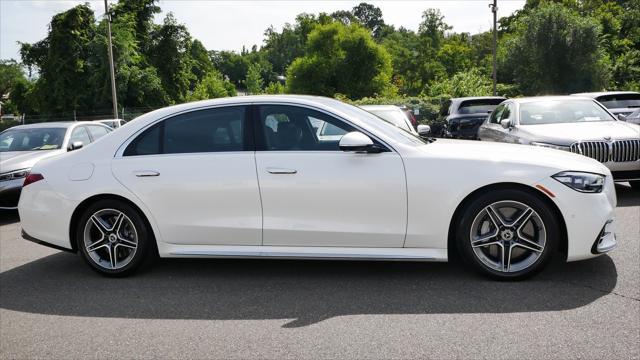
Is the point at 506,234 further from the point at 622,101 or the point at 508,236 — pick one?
the point at 622,101

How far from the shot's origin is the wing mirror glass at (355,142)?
4.55 metres

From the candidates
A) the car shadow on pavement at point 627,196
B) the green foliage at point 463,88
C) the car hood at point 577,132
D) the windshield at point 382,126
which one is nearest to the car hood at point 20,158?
the windshield at point 382,126

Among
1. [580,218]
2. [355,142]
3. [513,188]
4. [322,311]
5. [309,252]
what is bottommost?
[322,311]

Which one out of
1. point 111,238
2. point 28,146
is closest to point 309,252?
point 111,238

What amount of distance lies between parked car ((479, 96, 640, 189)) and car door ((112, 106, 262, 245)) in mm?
4972

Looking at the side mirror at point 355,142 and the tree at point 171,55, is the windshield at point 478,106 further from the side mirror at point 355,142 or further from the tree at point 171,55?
the tree at point 171,55

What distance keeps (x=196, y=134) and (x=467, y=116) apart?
Result: 39.7ft

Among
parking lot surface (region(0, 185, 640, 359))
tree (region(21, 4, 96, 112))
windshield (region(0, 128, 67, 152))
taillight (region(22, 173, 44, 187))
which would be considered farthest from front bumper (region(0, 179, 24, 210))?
tree (region(21, 4, 96, 112))

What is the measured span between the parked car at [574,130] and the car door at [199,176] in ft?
16.3

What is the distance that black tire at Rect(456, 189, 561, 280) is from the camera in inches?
179

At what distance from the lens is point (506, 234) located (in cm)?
461

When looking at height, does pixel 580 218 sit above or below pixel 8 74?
below

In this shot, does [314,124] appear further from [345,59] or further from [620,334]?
[345,59]

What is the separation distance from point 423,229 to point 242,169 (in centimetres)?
155
